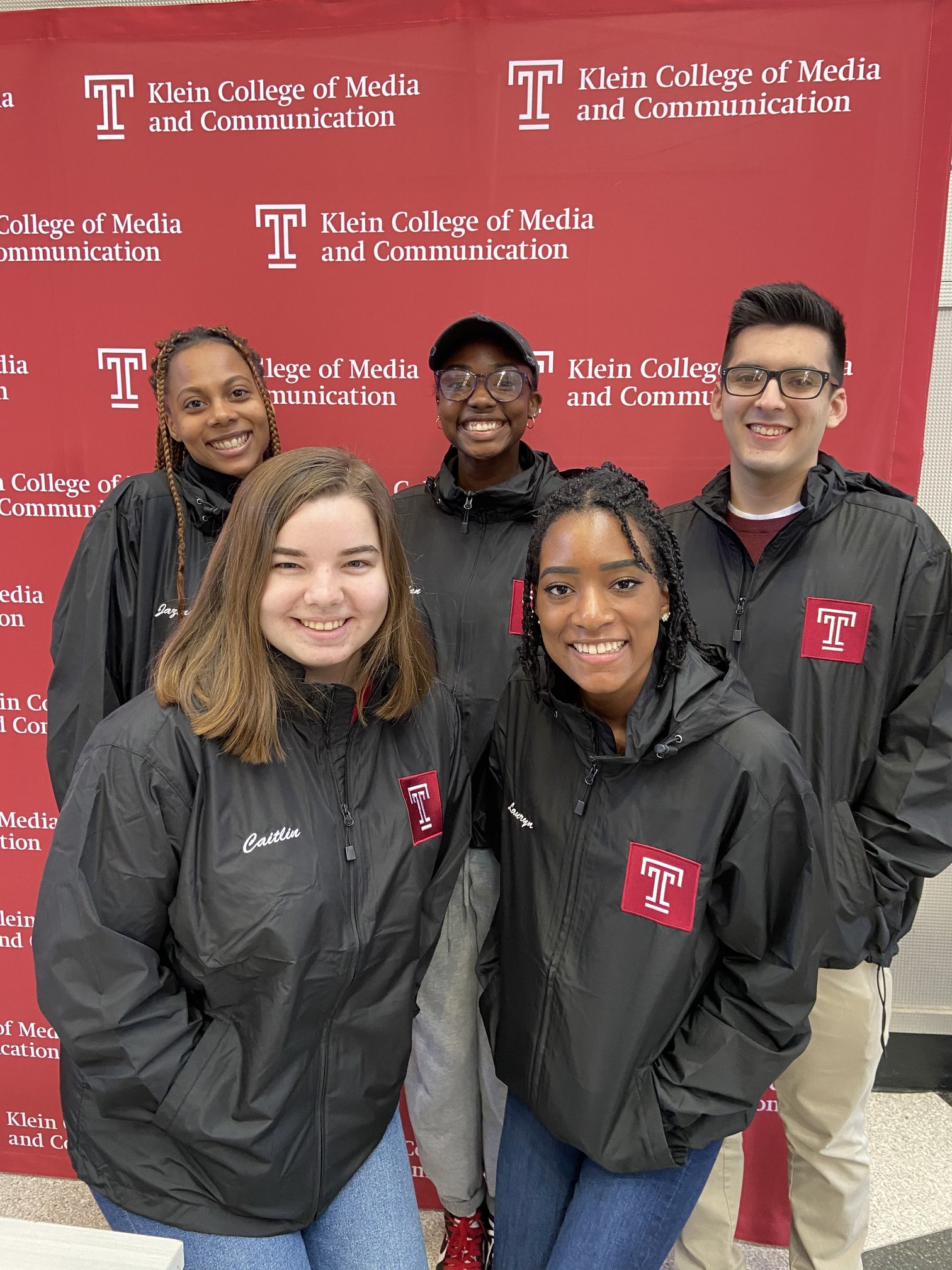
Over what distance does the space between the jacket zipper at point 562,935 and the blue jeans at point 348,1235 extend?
13.3 inches

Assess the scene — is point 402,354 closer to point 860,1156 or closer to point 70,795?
point 70,795

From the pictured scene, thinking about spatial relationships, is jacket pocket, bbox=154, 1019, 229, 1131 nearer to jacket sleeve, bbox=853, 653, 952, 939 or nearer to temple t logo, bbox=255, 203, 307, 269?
jacket sleeve, bbox=853, 653, 952, 939

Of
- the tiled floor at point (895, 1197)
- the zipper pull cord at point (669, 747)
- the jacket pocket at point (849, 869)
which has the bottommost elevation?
the tiled floor at point (895, 1197)

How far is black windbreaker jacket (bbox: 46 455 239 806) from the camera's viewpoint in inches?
78.1

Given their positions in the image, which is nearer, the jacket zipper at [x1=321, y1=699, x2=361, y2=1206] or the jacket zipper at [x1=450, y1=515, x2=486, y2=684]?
the jacket zipper at [x1=321, y1=699, x2=361, y2=1206]

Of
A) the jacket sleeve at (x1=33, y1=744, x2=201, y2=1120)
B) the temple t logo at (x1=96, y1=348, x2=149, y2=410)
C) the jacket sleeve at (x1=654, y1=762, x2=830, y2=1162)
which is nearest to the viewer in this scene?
the jacket sleeve at (x1=33, y1=744, x2=201, y2=1120)

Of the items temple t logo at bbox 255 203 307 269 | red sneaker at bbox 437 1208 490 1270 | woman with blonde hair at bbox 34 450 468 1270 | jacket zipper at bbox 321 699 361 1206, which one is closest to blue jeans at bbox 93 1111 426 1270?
woman with blonde hair at bbox 34 450 468 1270

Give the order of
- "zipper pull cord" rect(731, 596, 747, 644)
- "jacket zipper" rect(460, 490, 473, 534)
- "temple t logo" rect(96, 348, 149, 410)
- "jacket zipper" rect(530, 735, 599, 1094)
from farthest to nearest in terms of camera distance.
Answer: "temple t logo" rect(96, 348, 149, 410) < "jacket zipper" rect(460, 490, 473, 534) < "zipper pull cord" rect(731, 596, 747, 644) < "jacket zipper" rect(530, 735, 599, 1094)

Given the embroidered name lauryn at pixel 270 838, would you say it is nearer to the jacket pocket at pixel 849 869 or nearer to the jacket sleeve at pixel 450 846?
the jacket sleeve at pixel 450 846

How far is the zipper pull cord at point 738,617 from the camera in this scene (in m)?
1.90

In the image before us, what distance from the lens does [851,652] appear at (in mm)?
1855

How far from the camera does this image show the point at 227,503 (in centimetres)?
201

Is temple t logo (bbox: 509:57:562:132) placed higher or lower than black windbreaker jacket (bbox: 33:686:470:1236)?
higher

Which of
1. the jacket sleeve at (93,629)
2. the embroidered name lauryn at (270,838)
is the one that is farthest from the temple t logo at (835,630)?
the jacket sleeve at (93,629)
